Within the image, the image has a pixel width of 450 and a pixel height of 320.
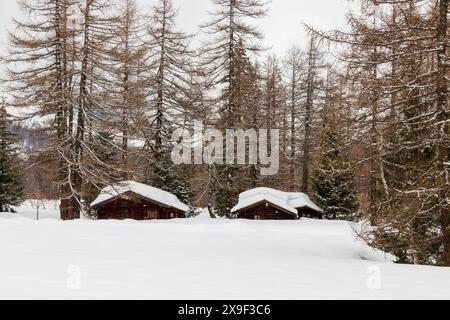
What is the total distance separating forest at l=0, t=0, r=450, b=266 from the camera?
808cm

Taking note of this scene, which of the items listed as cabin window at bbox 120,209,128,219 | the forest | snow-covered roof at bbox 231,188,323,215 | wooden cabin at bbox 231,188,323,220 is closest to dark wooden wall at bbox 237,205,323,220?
wooden cabin at bbox 231,188,323,220

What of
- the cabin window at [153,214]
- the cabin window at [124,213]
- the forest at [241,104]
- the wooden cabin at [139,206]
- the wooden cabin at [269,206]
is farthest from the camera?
the wooden cabin at [269,206]

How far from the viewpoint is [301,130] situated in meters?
37.0

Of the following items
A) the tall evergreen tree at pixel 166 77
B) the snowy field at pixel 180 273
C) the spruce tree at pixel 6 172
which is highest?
the tall evergreen tree at pixel 166 77

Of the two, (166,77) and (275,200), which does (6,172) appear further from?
(275,200)

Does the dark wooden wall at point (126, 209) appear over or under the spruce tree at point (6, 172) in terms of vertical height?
under

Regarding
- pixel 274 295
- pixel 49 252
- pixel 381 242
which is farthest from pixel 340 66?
pixel 49 252

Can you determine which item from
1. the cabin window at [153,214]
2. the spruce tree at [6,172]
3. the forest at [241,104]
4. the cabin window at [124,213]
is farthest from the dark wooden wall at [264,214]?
the spruce tree at [6,172]

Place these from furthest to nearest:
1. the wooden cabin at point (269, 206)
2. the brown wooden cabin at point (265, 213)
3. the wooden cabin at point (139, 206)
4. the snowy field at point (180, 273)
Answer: the brown wooden cabin at point (265, 213), the wooden cabin at point (269, 206), the wooden cabin at point (139, 206), the snowy field at point (180, 273)

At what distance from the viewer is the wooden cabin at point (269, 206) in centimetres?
2662

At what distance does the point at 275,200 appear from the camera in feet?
88.3

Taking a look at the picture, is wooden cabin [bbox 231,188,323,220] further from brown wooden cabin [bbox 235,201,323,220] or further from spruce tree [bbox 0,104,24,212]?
spruce tree [bbox 0,104,24,212]

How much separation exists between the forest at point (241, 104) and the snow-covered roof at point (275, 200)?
144 cm

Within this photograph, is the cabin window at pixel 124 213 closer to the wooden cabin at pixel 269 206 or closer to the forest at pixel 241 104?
the forest at pixel 241 104
